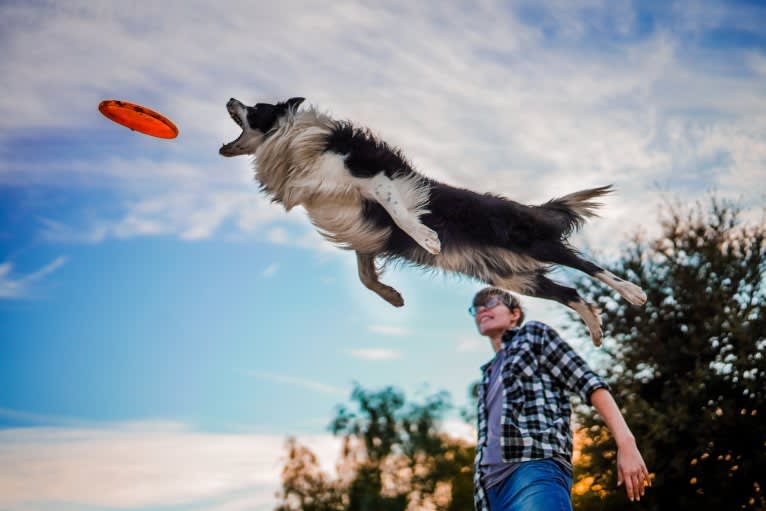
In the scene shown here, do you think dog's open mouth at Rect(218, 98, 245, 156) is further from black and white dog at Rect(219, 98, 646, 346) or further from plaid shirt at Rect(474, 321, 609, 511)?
plaid shirt at Rect(474, 321, 609, 511)

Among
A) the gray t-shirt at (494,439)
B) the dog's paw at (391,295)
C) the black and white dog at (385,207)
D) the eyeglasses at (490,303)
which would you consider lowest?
the gray t-shirt at (494,439)

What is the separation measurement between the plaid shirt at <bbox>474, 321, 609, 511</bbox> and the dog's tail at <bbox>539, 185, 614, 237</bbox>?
1.30m

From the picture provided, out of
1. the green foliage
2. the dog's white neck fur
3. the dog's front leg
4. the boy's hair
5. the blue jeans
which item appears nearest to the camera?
the blue jeans

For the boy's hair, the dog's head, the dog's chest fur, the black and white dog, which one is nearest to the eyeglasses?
the boy's hair

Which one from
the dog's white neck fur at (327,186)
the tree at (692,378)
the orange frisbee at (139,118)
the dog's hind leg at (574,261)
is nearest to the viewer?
the orange frisbee at (139,118)

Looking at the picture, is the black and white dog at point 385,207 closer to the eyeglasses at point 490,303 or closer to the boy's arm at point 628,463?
the eyeglasses at point 490,303

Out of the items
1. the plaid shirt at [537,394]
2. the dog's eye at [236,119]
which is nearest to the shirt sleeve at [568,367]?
the plaid shirt at [537,394]

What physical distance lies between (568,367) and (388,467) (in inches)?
956

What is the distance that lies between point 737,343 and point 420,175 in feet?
36.4

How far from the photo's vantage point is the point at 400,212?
153 inches

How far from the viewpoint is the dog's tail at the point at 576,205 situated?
466 cm

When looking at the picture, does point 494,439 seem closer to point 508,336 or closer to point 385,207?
point 508,336

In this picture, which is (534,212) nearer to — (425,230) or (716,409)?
(425,230)

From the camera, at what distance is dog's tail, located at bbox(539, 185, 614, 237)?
4.66 metres
